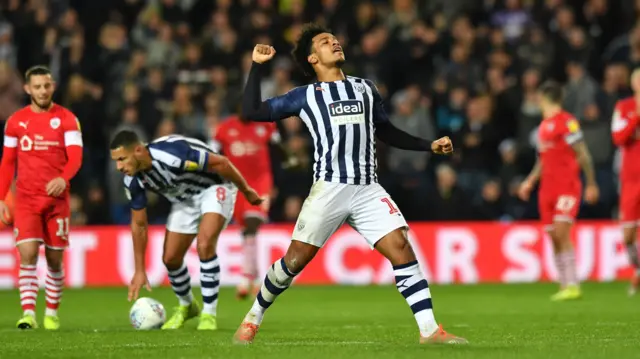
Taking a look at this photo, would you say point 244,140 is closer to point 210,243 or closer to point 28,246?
point 28,246

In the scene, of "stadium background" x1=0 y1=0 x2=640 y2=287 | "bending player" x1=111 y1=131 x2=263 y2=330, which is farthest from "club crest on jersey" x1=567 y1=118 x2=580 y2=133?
"bending player" x1=111 y1=131 x2=263 y2=330

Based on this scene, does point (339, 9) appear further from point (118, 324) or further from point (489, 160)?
point (118, 324)

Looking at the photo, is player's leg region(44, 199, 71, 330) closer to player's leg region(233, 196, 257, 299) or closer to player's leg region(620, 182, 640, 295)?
player's leg region(233, 196, 257, 299)

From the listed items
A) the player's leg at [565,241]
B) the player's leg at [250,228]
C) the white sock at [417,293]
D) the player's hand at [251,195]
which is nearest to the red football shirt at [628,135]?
the player's leg at [565,241]

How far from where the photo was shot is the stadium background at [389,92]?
57.9ft

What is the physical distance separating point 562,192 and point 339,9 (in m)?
7.00

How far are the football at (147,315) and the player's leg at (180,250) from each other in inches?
5.8

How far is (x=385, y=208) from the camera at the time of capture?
8156 millimetres

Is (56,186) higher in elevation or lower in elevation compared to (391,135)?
lower

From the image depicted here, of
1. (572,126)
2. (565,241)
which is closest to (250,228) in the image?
(565,241)

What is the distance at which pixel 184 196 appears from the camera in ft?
Result: 34.7

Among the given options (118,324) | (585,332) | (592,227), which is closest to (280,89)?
(592,227)

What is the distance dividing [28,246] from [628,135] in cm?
718

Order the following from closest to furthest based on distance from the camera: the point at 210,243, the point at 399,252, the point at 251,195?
the point at 399,252
the point at 251,195
the point at 210,243
